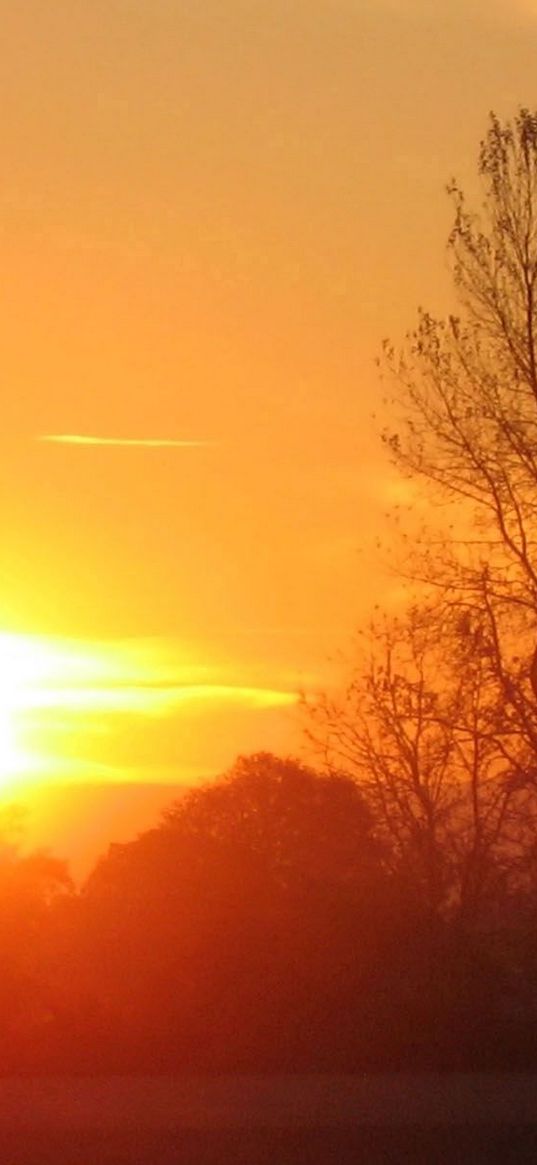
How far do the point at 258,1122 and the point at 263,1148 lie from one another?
74 centimetres

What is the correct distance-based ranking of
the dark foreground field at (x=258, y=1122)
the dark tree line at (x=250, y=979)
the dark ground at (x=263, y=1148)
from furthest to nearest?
1. the dark tree line at (x=250, y=979)
2. the dark foreground field at (x=258, y=1122)
3. the dark ground at (x=263, y=1148)

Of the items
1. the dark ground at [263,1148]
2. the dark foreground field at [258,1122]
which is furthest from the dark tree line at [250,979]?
the dark ground at [263,1148]

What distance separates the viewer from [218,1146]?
15.8 metres

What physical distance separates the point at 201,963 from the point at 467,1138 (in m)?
5.61

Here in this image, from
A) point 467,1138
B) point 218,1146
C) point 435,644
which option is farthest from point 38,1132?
point 435,644

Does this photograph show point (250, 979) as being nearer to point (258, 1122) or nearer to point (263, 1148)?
point (258, 1122)

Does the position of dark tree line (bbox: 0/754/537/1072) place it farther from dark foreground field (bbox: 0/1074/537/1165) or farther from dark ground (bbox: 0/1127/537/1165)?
dark ground (bbox: 0/1127/537/1165)

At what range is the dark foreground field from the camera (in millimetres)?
15555

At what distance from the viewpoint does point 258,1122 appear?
16531 mm

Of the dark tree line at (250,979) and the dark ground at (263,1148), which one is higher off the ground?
the dark tree line at (250,979)

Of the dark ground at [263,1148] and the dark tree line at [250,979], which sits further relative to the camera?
the dark tree line at [250,979]

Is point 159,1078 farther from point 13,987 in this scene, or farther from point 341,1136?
point 341,1136

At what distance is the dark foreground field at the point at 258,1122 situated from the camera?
51.0ft

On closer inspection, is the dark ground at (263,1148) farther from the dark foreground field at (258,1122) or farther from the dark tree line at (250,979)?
the dark tree line at (250,979)
